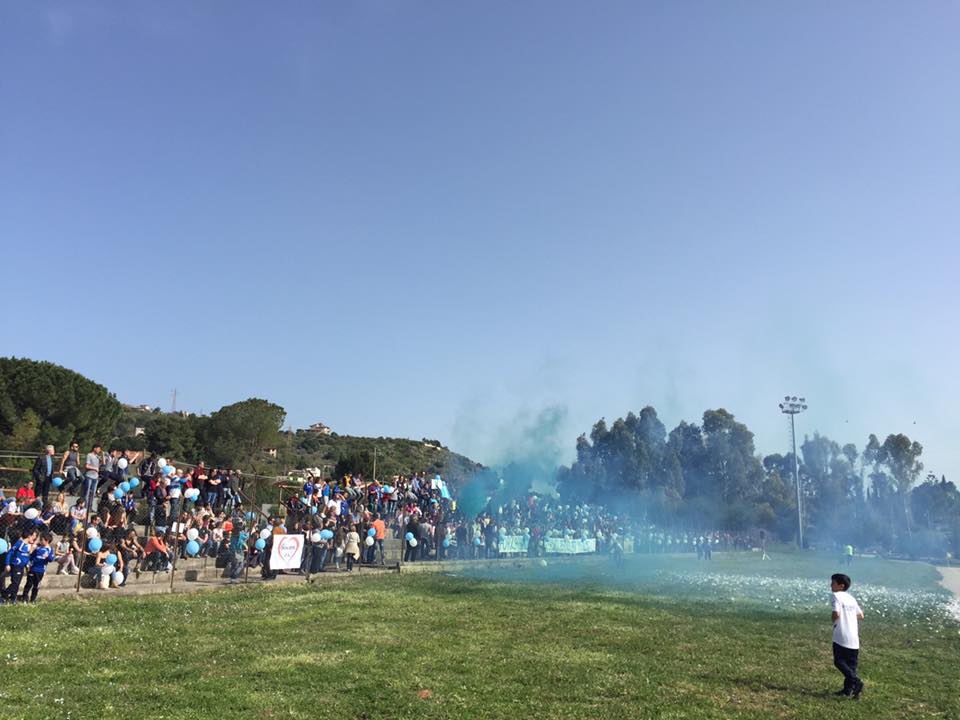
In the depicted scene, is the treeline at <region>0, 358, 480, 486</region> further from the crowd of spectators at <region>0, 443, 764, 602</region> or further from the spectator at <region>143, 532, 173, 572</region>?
the spectator at <region>143, 532, 173, 572</region>

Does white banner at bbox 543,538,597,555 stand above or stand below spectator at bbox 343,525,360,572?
below

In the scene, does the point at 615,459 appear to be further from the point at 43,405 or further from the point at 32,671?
the point at 32,671

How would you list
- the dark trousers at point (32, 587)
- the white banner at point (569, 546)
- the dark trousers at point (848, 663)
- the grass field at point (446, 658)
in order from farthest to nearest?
the white banner at point (569, 546) → the dark trousers at point (32, 587) → the dark trousers at point (848, 663) → the grass field at point (446, 658)

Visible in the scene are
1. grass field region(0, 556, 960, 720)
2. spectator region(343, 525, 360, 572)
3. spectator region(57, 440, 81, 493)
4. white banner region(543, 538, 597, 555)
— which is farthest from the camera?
white banner region(543, 538, 597, 555)

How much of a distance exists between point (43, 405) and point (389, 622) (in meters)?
50.4

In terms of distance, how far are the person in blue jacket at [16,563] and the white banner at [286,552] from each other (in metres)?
8.05

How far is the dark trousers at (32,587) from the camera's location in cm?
1648

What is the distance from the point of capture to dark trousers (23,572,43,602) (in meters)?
16.5

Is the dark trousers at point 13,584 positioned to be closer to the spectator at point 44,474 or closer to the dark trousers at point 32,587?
the dark trousers at point 32,587

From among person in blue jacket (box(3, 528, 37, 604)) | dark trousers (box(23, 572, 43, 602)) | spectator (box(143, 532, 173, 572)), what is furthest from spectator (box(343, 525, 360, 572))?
person in blue jacket (box(3, 528, 37, 604))

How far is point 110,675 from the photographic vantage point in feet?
35.2

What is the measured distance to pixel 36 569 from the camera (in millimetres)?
16297

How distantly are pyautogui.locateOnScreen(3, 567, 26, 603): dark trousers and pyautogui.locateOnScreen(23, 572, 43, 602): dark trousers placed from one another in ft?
0.79

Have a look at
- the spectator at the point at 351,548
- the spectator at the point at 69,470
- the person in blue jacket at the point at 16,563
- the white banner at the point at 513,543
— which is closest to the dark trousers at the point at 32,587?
the person in blue jacket at the point at 16,563
